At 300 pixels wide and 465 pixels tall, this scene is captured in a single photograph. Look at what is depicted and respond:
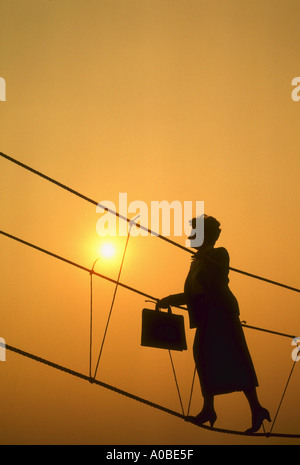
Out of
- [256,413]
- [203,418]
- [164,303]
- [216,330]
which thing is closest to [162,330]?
[164,303]

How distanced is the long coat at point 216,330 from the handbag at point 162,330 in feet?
1.35

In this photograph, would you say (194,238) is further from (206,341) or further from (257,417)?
(257,417)

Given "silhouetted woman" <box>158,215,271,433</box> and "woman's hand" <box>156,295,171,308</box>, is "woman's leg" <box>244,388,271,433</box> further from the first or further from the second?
"woman's hand" <box>156,295,171,308</box>

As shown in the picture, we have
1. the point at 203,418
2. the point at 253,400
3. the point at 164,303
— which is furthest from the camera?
the point at 164,303

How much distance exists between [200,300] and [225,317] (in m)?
0.25

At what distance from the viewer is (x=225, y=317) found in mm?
5508

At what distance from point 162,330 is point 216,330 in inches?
24.0

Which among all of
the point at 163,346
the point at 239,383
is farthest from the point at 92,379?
the point at 239,383

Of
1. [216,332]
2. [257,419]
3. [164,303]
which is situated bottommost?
[257,419]

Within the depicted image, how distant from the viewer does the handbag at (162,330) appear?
586 cm

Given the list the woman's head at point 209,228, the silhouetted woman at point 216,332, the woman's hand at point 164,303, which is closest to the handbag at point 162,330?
the woman's hand at point 164,303

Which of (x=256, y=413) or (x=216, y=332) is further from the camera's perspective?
(x=216, y=332)

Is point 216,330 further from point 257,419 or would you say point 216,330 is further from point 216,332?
point 257,419

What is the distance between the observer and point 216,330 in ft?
18.0
